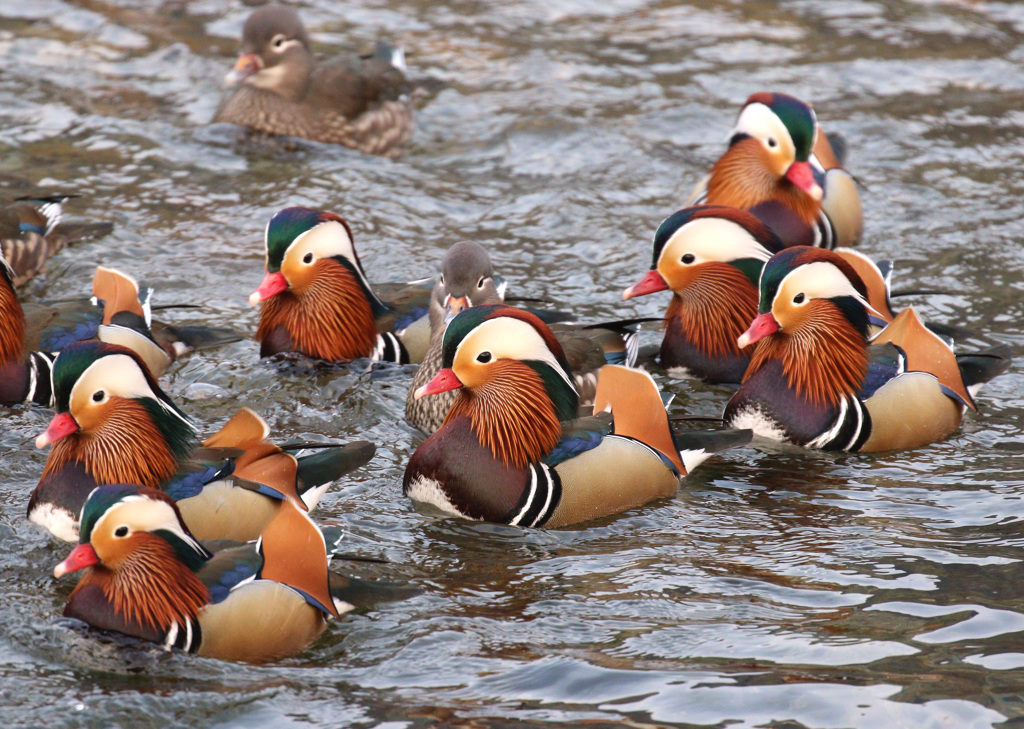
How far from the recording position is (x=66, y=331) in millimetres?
5984

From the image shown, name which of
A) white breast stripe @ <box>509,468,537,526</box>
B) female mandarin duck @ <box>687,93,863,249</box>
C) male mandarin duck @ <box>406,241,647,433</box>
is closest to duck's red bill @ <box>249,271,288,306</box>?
male mandarin duck @ <box>406,241,647,433</box>

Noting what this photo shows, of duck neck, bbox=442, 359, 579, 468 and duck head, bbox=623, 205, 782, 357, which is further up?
duck head, bbox=623, 205, 782, 357

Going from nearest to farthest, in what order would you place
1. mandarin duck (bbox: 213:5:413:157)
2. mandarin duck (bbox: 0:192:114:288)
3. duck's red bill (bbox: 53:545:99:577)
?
duck's red bill (bbox: 53:545:99:577) < mandarin duck (bbox: 0:192:114:288) < mandarin duck (bbox: 213:5:413:157)

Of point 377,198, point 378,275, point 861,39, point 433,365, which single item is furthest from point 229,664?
point 861,39

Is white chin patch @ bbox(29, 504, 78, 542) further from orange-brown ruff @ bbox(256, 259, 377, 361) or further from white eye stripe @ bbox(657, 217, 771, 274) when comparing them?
white eye stripe @ bbox(657, 217, 771, 274)

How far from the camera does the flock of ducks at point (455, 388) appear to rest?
4.09 m

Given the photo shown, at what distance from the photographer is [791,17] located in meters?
11.4

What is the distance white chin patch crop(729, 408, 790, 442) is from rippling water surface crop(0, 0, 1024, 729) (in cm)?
9

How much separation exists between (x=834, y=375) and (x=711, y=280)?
3.31ft

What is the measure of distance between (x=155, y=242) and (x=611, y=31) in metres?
4.97

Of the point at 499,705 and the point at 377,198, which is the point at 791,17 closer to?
the point at 377,198

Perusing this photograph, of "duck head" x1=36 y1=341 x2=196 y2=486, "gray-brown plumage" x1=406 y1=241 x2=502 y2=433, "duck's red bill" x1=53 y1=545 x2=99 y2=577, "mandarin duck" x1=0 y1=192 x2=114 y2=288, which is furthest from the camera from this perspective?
"mandarin duck" x1=0 y1=192 x2=114 y2=288

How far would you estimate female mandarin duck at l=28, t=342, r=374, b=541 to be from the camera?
A: 4.63 metres

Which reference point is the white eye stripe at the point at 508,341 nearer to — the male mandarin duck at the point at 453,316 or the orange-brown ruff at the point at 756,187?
the male mandarin duck at the point at 453,316
